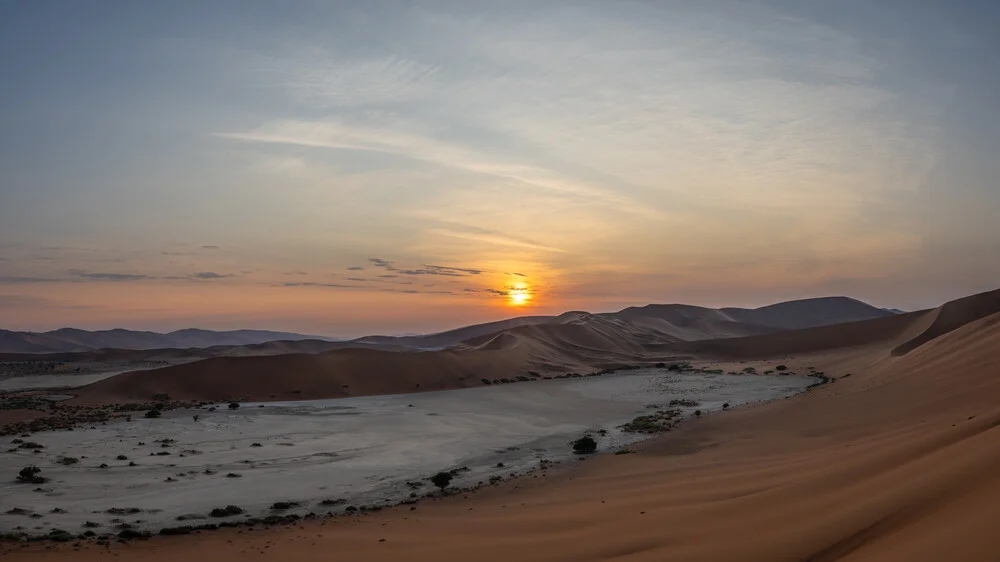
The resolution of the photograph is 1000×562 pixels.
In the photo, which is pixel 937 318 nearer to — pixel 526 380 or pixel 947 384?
pixel 526 380

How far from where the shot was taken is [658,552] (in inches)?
320

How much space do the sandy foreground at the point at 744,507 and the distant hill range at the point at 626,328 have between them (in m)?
56.3

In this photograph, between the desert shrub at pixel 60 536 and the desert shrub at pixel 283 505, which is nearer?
the desert shrub at pixel 60 536

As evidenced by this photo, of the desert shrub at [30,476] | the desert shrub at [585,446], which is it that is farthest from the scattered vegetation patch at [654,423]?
the desert shrub at [30,476]

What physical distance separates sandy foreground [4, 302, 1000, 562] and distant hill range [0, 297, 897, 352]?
2215 inches

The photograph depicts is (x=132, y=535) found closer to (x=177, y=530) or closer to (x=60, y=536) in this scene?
(x=177, y=530)

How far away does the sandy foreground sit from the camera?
6.84 meters

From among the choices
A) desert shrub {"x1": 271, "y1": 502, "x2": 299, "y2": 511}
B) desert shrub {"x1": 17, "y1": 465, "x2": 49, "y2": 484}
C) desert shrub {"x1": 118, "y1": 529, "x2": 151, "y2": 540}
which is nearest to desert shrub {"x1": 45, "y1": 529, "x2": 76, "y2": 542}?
desert shrub {"x1": 118, "y1": 529, "x2": 151, "y2": 540}

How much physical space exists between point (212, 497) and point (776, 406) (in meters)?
21.2

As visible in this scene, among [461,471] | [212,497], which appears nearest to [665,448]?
[461,471]

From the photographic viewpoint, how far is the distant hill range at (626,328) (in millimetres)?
96250

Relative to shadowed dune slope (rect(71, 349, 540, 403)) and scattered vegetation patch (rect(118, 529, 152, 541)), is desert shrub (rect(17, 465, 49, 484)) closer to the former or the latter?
scattered vegetation patch (rect(118, 529, 152, 541))

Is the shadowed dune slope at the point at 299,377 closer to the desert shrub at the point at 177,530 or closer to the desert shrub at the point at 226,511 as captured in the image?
the desert shrub at the point at 226,511

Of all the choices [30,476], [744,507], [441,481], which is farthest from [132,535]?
[744,507]
